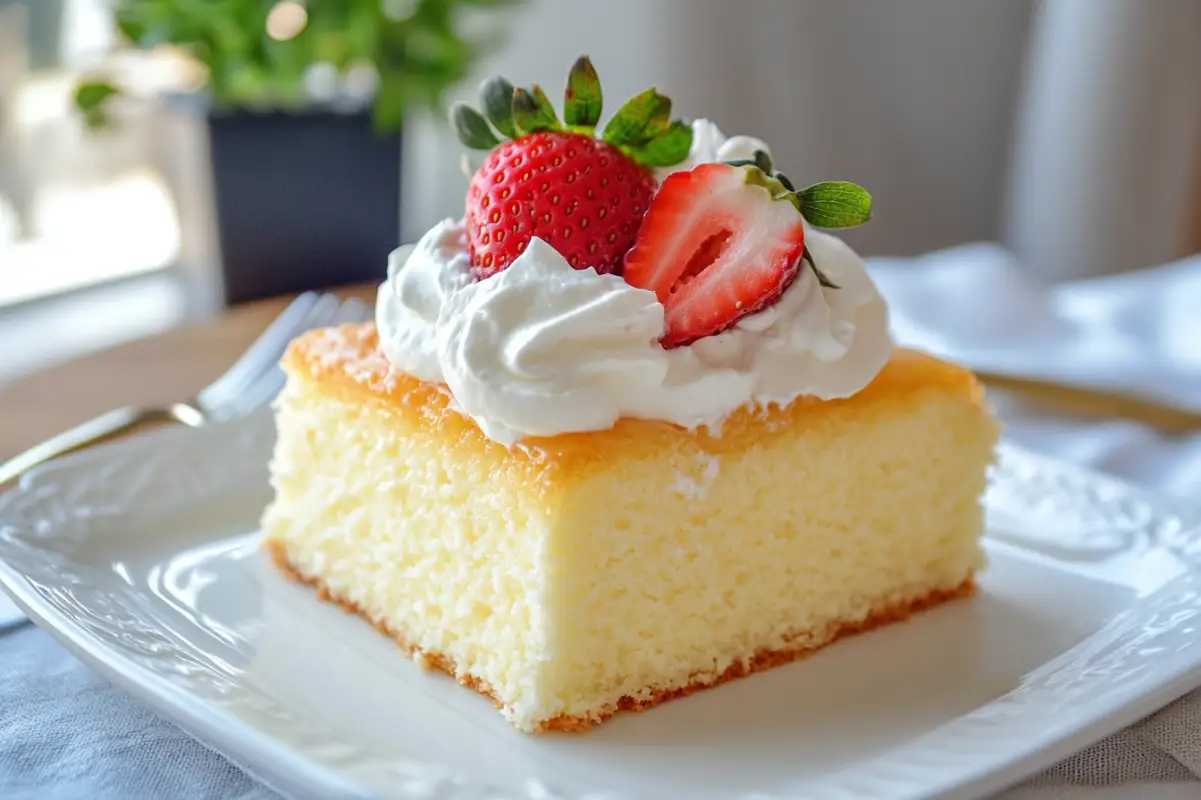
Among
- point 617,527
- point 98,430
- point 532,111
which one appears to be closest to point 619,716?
point 617,527

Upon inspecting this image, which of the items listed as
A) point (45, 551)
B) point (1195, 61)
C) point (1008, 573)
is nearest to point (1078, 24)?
point (1195, 61)

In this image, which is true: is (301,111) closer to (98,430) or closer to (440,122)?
(440,122)

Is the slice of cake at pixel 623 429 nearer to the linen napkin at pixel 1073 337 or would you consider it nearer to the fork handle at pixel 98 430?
the fork handle at pixel 98 430

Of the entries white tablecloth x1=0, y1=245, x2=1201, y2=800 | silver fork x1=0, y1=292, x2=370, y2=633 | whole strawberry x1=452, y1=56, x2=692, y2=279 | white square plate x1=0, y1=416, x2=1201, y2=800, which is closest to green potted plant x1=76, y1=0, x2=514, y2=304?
silver fork x1=0, y1=292, x2=370, y2=633

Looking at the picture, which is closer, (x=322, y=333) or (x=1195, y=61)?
(x=322, y=333)

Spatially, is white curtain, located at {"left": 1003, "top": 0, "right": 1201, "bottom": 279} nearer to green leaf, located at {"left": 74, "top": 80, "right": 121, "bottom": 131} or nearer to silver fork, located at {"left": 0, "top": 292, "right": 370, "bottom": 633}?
silver fork, located at {"left": 0, "top": 292, "right": 370, "bottom": 633}

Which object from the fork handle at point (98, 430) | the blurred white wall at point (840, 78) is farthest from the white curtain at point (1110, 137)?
the fork handle at point (98, 430)

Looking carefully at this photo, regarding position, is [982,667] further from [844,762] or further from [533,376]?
[533,376]
